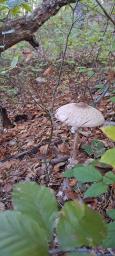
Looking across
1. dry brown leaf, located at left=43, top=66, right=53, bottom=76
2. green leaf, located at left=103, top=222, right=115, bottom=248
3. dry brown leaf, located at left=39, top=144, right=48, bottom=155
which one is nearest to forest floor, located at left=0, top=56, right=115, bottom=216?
dry brown leaf, located at left=39, top=144, right=48, bottom=155

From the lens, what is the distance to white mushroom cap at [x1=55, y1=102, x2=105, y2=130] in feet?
6.60

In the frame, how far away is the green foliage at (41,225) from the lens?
0.43 m

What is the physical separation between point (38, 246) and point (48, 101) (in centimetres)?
391

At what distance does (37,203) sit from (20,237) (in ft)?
0.37

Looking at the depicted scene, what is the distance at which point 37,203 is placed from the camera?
1.75ft

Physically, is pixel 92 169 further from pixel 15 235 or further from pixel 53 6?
pixel 53 6

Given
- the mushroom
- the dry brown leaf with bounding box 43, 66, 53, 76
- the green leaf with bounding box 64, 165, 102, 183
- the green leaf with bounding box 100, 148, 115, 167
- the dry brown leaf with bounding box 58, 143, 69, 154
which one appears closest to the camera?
the green leaf with bounding box 100, 148, 115, 167

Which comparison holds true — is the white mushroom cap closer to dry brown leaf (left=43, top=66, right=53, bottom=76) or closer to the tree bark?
dry brown leaf (left=43, top=66, right=53, bottom=76)

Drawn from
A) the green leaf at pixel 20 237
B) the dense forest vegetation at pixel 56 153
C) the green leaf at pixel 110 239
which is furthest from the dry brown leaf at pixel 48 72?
the green leaf at pixel 20 237

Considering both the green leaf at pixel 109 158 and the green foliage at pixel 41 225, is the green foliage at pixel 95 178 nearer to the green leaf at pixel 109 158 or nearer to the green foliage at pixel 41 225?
the green leaf at pixel 109 158

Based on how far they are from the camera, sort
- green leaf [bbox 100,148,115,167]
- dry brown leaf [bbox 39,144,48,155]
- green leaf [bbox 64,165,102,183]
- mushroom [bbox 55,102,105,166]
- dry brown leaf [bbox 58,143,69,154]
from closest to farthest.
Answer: green leaf [bbox 100,148,115,167] → green leaf [bbox 64,165,102,183] → mushroom [bbox 55,102,105,166] → dry brown leaf [bbox 58,143,69,154] → dry brown leaf [bbox 39,144,48,155]

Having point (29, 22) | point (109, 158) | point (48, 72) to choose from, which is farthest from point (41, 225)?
point (29, 22)

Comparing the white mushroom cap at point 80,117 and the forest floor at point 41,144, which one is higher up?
the white mushroom cap at point 80,117

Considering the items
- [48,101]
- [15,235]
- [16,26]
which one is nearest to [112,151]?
[15,235]
